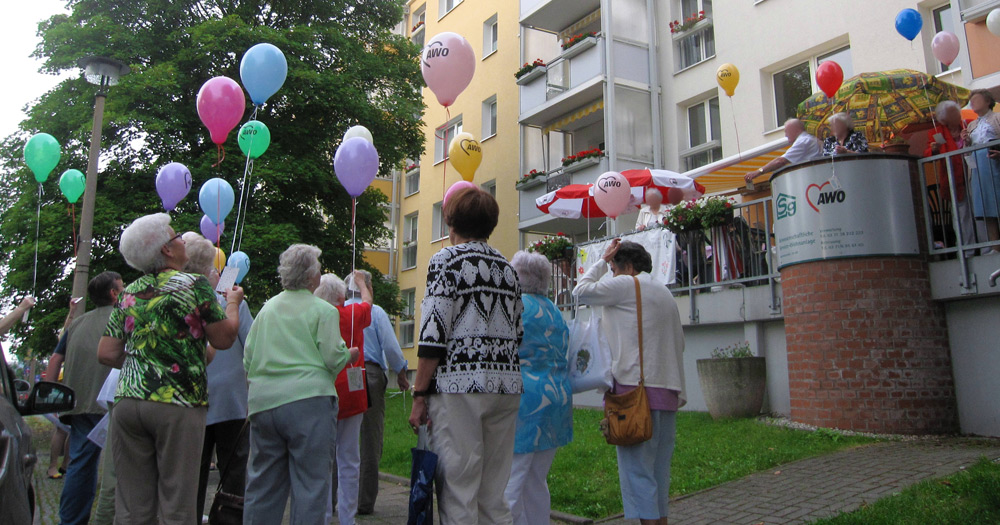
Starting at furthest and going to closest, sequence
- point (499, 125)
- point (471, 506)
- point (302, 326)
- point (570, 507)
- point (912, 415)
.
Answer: point (499, 125)
point (912, 415)
point (570, 507)
point (302, 326)
point (471, 506)

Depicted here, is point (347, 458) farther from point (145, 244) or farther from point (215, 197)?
point (215, 197)

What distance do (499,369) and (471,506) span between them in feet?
2.11

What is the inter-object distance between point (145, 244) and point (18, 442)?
1244 millimetres

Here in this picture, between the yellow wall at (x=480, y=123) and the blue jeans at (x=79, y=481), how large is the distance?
17804mm

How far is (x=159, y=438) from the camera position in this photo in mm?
3555

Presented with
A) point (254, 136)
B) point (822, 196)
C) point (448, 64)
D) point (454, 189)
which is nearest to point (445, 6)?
point (254, 136)

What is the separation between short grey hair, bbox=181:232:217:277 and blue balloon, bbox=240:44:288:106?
4.17m

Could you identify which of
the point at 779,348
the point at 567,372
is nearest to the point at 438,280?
the point at 567,372

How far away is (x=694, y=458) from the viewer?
23.3 ft

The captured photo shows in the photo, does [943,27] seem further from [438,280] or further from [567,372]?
[438,280]

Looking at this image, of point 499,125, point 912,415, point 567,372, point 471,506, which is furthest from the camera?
point 499,125

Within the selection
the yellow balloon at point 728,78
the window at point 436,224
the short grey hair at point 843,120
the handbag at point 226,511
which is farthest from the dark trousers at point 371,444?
the window at point 436,224

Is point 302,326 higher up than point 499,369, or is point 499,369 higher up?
point 302,326

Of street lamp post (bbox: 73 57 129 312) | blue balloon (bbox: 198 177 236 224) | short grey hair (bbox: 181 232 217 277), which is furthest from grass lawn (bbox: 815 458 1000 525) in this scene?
street lamp post (bbox: 73 57 129 312)
